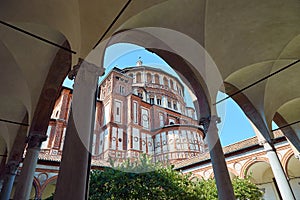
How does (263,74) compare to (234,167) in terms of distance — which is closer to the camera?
(263,74)

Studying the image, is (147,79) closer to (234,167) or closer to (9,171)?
(234,167)

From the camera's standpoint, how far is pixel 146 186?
6672 mm

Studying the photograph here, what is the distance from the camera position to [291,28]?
5348 millimetres

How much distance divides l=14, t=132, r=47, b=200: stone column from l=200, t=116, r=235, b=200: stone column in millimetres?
4005

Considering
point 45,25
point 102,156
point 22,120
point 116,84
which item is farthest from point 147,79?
point 45,25

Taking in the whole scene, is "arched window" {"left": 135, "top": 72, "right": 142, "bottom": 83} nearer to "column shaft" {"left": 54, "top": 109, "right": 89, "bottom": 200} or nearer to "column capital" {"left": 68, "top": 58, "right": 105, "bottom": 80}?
"column capital" {"left": 68, "top": 58, "right": 105, "bottom": 80}

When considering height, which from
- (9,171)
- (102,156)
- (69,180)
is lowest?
(69,180)

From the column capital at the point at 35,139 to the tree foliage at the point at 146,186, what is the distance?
8.24 ft

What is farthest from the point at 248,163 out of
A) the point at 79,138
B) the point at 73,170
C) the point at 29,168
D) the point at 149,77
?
the point at 149,77

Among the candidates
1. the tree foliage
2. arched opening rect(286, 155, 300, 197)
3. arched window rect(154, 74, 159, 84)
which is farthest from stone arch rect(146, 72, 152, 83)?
the tree foliage

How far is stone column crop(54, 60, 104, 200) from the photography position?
93.9 inches

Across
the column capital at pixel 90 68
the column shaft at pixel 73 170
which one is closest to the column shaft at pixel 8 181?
the column capital at pixel 90 68

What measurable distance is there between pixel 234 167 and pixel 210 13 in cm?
1083

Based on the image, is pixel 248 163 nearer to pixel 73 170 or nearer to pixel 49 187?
pixel 49 187
